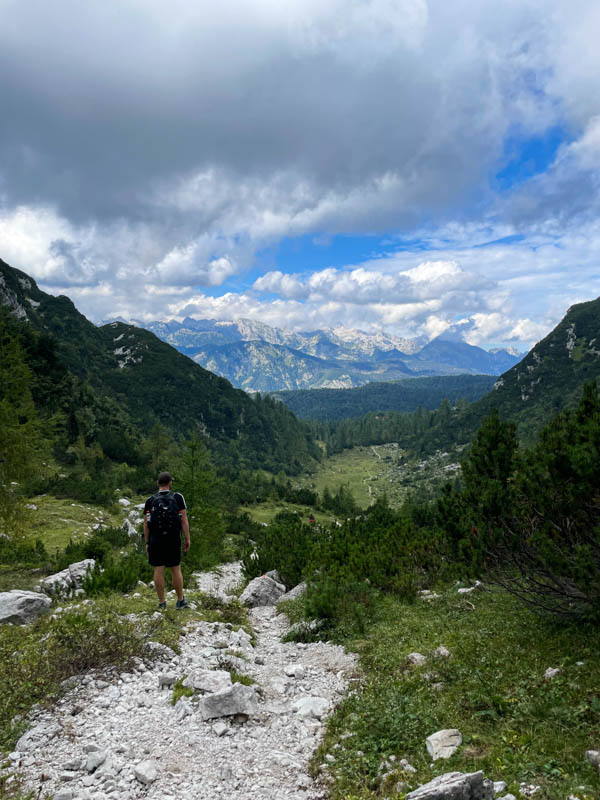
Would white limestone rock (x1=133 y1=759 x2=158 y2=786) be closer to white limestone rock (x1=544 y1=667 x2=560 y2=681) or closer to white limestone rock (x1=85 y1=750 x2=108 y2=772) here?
white limestone rock (x1=85 y1=750 x2=108 y2=772)

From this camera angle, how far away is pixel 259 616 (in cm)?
1270

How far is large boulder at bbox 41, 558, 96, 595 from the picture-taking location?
12.0 metres

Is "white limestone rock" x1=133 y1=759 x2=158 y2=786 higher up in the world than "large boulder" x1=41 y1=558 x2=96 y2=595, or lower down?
higher up

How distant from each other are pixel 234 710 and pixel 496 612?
664cm

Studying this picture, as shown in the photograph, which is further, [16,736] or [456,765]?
[16,736]

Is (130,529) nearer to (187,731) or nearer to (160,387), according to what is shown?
(187,731)

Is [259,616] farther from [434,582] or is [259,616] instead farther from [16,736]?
[16,736]

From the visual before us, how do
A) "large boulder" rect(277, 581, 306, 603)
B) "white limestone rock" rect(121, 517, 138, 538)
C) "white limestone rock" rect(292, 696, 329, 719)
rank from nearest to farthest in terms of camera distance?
"white limestone rock" rect(292, 696, 329, 719), "large boulder" rect(277, 581, 306, 603), "white limestone rock" rect(121, 517, 138, 538)

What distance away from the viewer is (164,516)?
385 inches

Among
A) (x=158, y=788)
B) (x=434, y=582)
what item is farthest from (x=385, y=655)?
Result: (x=434, y=582)

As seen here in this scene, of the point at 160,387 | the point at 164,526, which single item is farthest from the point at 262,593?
the point at 160,387

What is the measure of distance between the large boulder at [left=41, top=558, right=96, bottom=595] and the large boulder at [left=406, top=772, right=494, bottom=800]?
35.4 feet

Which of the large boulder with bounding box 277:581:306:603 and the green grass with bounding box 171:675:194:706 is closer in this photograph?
the green grass with bounding box 171:675:194:706

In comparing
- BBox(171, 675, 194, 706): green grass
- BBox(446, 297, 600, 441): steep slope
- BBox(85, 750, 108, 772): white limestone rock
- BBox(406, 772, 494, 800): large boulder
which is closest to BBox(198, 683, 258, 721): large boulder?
BBox(171, 675, 194, 706): green grass
